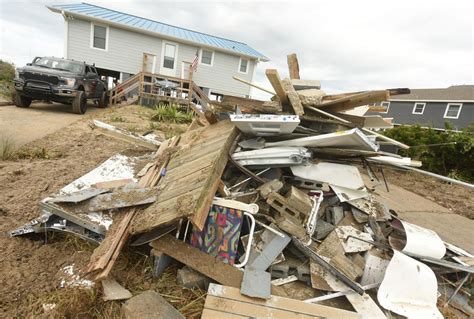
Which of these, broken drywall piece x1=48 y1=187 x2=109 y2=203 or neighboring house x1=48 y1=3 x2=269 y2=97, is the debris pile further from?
neighboring house x1=48 y1=3 x2=269 y2=97

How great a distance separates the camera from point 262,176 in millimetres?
3162

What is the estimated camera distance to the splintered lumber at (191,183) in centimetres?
225

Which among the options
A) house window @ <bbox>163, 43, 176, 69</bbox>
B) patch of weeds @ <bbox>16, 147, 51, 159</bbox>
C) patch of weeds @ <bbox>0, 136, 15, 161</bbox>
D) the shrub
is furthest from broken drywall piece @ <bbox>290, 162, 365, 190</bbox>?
house window @ <bbox>163, 43, 176, 69</bbox>

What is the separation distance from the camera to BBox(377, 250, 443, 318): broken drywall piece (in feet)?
7.80

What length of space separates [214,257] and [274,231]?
0.62 m

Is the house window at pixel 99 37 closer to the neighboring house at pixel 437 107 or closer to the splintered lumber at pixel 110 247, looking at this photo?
the splintered lumber at pixel 110 247

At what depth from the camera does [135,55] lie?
1511cm

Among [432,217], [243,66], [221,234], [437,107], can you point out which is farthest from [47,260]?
[437,107]

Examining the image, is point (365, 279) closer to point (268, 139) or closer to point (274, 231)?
point (274, 231)

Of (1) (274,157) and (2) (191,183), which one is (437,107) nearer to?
(1) (274,157)

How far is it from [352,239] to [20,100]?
445 inches

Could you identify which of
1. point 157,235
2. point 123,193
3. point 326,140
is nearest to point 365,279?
point 326,140

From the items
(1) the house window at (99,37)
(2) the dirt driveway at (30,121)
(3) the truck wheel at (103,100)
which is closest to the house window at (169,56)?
(1) the house window at (99,37)

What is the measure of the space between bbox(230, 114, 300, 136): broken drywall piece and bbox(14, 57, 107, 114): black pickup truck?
8.12m
